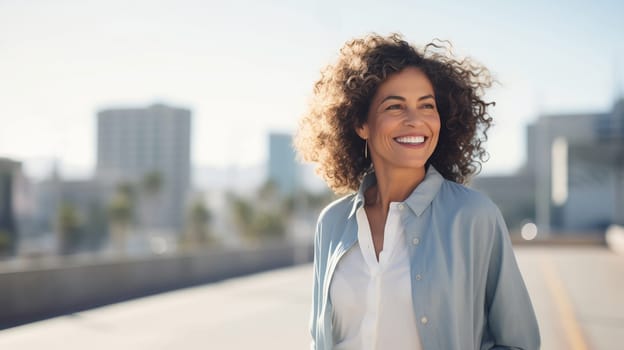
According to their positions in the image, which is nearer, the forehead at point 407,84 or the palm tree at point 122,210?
the forehead at point 407,84

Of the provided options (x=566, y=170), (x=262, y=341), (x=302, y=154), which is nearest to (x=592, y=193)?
(x=566, y=170)

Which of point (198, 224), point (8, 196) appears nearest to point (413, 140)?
point (8, 196)

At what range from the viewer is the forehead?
2717 mm

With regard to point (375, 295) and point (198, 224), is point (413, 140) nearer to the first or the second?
point (375, 295)

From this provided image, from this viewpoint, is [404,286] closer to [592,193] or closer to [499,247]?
[499,247]

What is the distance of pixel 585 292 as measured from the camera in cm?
1562

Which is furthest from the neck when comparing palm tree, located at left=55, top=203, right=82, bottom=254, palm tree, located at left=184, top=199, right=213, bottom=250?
palm tree, located at left=184, top=199, right=213, bottom=250

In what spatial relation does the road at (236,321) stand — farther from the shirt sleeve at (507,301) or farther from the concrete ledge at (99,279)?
the shirt sleeve at (507,301)

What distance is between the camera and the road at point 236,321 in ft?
30.7

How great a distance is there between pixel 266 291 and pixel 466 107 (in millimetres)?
13733

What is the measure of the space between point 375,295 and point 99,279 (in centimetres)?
1366

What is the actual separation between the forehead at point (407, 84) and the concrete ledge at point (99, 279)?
34.0 ft

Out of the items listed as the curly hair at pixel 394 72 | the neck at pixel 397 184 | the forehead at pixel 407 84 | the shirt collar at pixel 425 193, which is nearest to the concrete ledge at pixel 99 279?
the curly hair at pixel 394 72

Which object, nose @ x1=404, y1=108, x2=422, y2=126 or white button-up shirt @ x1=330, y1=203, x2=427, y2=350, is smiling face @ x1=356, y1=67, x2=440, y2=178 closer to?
nose @ x1=404, y1=108, x2=422, y2=126
